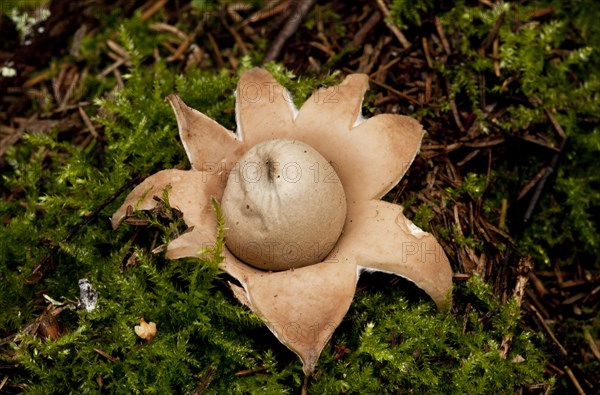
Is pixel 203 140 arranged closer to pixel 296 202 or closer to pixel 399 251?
pixel 296 202

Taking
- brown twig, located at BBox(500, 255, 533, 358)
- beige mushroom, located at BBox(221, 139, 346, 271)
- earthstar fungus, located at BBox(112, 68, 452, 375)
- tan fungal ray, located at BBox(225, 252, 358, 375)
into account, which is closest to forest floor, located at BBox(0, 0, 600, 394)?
brown twig, located at BBox(500, 255, 533, 358)

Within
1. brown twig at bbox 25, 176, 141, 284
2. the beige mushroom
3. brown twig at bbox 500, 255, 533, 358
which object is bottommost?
brown twig at bbox 500, 255, 533, 358

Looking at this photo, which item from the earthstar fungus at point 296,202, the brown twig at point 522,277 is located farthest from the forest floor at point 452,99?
the earthstar fungus at point 296,202

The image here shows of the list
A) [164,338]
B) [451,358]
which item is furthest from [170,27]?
[451,358]

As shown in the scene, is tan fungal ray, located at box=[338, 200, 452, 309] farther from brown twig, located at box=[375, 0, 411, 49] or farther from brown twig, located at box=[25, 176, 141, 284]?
brown twig, located at box=[375, 0, 411, 49]

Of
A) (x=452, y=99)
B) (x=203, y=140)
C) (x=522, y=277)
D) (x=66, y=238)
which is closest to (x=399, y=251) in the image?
(x=522, y=277)

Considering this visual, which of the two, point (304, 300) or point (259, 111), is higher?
point (259, 111)

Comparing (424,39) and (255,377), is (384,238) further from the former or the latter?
(424,39)

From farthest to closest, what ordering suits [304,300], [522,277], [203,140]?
[522,277]
[203,140]
[304,300]
